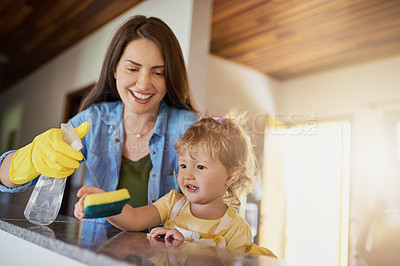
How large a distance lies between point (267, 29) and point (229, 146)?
2.36 m

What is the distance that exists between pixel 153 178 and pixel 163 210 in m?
0.15

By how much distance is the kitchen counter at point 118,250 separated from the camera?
0.50m

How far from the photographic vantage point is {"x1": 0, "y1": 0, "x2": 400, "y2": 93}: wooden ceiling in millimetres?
2715

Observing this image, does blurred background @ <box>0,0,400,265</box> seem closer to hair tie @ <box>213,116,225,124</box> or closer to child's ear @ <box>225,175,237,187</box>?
hair tie @ <box>213,116,225,124</box>

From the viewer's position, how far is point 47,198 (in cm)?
76

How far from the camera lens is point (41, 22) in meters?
A: 3.18

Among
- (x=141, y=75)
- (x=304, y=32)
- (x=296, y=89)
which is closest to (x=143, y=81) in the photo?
(x=141, y=75)

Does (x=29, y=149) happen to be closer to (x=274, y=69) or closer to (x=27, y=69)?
(x=274, y=69)

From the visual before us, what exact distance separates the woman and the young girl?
0.14m

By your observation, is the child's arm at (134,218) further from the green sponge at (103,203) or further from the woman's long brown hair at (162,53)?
the woman's long brown hair at (162,53)

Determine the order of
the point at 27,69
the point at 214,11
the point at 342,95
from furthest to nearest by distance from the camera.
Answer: the point at 27,69, the point at 342,95, the point at 214,11

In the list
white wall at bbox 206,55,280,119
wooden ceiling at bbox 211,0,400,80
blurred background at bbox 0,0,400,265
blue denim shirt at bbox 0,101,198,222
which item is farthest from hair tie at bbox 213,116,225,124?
white wall at bbox 206,55,280,119

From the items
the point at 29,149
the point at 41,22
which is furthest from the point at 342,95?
the point at 29,149

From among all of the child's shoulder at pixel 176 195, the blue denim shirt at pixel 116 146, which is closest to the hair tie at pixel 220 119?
the blue denim shirt at pixel 116 146
